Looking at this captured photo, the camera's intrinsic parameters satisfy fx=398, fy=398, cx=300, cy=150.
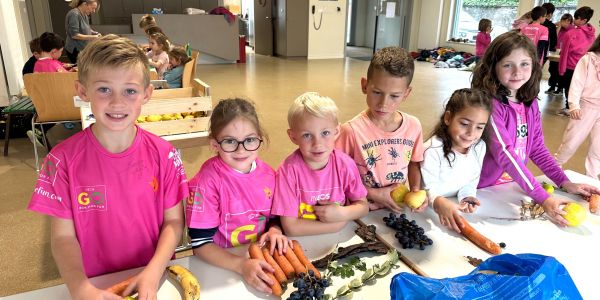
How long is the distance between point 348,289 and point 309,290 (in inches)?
4.5

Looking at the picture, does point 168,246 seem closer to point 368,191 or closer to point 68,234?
point 68,234

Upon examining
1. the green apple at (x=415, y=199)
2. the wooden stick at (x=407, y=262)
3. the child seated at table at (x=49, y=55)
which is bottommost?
the wooden stick at (x=407, y=262)

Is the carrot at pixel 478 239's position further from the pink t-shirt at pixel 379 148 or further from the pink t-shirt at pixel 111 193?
the pink t-shirt at pixel 111 193

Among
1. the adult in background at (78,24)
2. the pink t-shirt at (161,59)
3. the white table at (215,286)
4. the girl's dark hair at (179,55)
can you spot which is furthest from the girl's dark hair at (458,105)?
the adult in background at (78,24)

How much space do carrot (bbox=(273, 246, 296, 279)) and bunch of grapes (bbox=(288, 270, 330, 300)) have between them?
0.13ft

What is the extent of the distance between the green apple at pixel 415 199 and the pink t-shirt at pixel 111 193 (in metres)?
0.76

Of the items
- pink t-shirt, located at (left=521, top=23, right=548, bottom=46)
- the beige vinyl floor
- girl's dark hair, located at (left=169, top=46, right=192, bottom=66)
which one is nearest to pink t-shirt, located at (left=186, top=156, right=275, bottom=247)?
the beige vinyl floor

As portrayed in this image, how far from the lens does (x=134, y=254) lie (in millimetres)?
1247

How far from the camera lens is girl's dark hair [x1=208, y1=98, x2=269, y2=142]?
47.9 inches

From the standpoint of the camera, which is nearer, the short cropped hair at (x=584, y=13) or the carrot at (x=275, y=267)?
the carrot at (x=275, y=267)

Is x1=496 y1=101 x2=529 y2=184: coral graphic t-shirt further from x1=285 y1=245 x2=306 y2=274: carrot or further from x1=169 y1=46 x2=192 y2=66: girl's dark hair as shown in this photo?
x1=169 y1=46 x2=192 y2=66: girl's dark hair

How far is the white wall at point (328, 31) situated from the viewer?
1118 centimetres

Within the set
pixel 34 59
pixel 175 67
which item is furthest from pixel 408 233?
pixel 34 59

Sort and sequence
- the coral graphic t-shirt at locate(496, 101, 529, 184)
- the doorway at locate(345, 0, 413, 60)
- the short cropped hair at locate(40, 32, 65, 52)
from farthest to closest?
the doorway at locate(345, 0, 413, 60) → the short cropped hair at locate(40, 32, 65, 52) → the coral graphic t-shirt at locate(496, 101, 529, 184)
